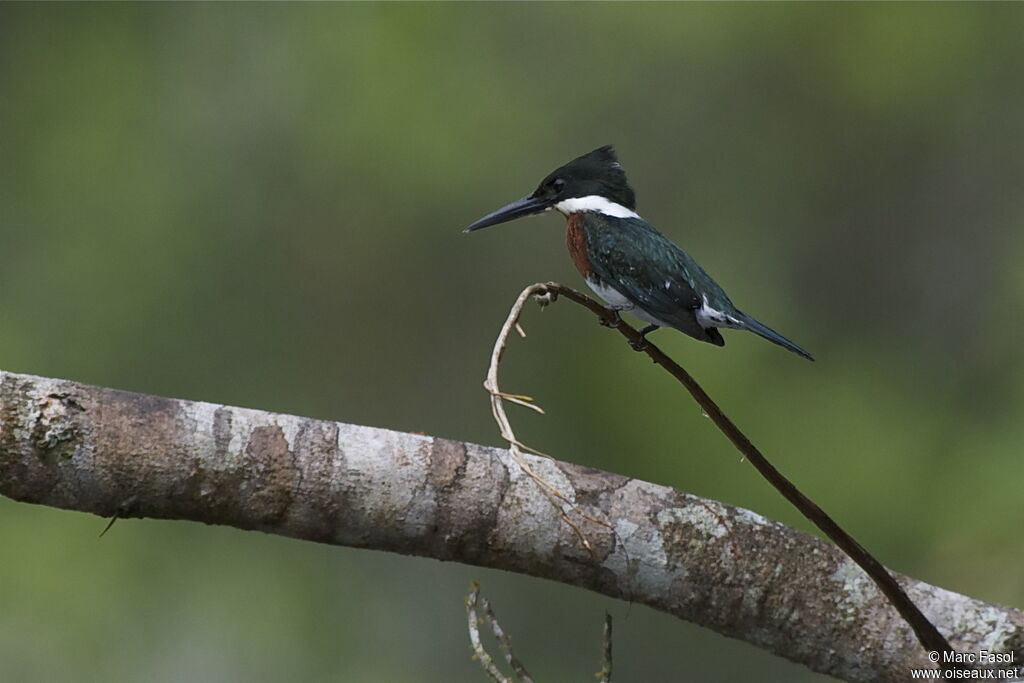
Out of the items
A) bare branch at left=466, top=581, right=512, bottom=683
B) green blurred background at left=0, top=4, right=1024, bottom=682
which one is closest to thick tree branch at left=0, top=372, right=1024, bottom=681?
bare branch at left=466, top=581, right=512, bottom=683

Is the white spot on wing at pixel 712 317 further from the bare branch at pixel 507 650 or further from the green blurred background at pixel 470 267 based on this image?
the green blurred background at pixel 470 267

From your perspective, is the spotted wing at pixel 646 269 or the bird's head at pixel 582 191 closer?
the spotted wing at pixel 646 269

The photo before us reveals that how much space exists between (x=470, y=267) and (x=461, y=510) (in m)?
3.09

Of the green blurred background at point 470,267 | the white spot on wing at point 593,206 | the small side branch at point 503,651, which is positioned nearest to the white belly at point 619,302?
the white spot on wing at point 593,206

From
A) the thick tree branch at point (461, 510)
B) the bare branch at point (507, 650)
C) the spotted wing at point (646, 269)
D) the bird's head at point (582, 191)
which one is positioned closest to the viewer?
the bare branch at point (507, 650)

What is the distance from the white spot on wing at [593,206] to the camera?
3217 mm

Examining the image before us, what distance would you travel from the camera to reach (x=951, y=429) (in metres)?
4.90

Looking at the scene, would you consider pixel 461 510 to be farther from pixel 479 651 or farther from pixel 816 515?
pixel 816 515

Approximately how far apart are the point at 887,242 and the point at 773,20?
1209 millimetres

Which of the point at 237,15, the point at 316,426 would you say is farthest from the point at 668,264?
the point at 237,15

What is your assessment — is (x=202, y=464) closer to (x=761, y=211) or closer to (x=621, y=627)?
(x=621, y=627)

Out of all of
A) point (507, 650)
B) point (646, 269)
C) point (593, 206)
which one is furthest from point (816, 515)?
point (593, 206)

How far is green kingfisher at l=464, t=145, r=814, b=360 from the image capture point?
9.36 feet

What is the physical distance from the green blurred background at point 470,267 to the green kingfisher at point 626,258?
164cm
